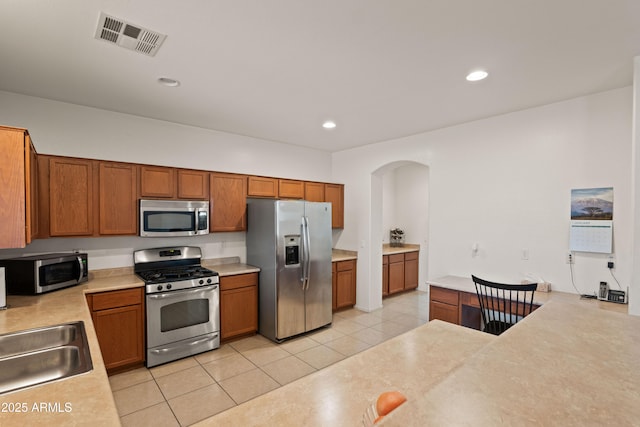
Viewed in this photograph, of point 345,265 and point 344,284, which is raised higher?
point 345,265

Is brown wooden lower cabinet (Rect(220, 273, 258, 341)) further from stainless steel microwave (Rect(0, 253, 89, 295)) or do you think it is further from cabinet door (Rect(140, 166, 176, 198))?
stainless steel microwave (Rect(0, 253, 89, 295))

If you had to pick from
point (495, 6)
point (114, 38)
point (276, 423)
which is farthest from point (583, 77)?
point (114, 38)

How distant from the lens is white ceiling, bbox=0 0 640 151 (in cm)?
178

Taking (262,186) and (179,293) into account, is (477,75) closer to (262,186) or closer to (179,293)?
(262,186)

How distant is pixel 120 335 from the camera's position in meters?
3.08

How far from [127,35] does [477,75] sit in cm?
261

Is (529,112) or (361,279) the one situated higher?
(529,112)

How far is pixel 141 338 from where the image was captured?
3.19 m

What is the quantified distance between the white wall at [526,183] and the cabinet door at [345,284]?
1.40 m

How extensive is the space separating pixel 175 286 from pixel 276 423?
2.83 m

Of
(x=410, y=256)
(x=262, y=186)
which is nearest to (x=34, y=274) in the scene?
(x=262, y=186)

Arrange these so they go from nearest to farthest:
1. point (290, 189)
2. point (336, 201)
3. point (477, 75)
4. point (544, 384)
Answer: point (544, 384)
point (477, 75)
point (290, 189)
point (336, 201)

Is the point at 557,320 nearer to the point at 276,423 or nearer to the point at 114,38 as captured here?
the point at 276,423

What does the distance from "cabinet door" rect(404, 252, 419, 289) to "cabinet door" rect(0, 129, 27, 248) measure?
5.66 meters
